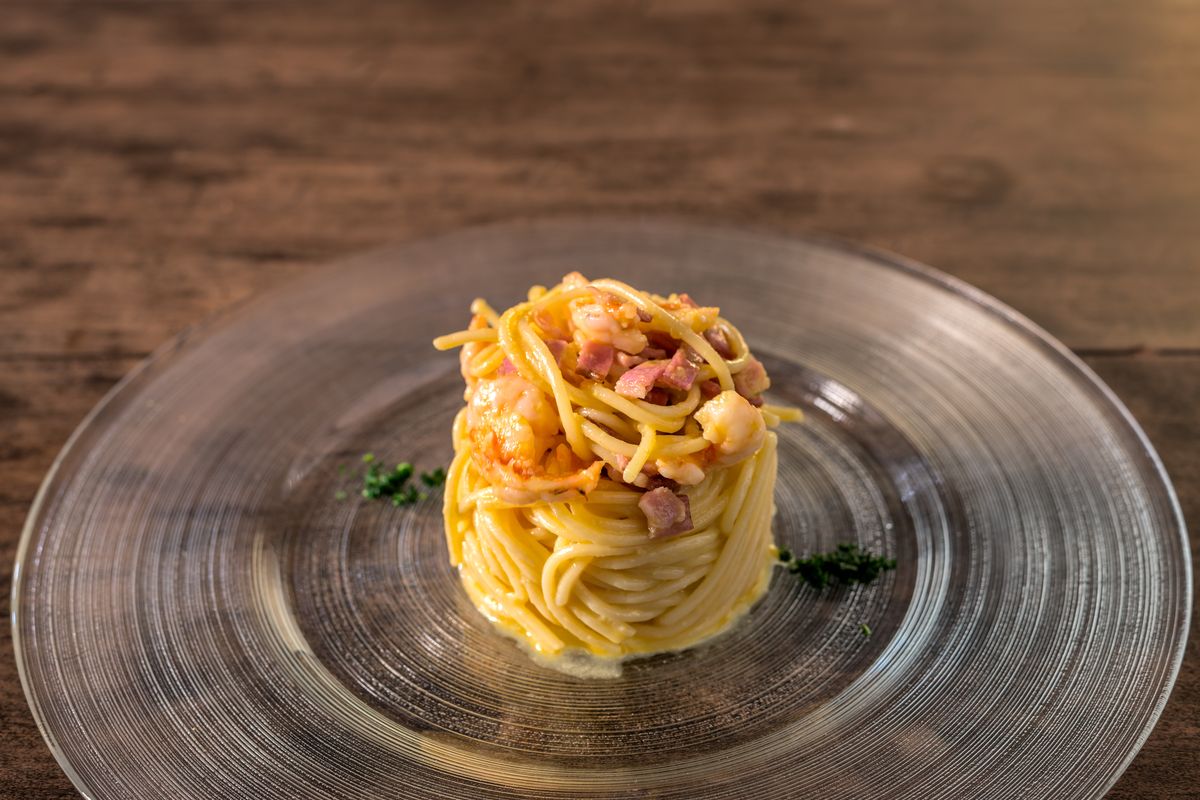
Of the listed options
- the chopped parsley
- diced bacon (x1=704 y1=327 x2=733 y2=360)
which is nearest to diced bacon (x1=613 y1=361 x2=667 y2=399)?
diced bacon (x1=704 y1=327 x2=733 y2=360)

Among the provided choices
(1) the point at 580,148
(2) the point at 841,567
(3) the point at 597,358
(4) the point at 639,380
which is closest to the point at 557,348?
(3) the point at 597,358

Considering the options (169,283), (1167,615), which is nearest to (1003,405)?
(1167,615)

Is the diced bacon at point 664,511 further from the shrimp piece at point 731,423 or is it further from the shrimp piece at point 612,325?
the shrimp piece at point 612,325

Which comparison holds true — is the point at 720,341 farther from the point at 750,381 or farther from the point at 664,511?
the point at 664,511

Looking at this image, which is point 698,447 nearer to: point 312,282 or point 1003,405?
point 1003,405

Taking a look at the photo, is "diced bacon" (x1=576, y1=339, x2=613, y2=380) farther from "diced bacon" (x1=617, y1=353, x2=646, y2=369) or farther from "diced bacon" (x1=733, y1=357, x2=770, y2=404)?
"diced bacon" (x1=733, y1=357, x2=770, y2=404)
